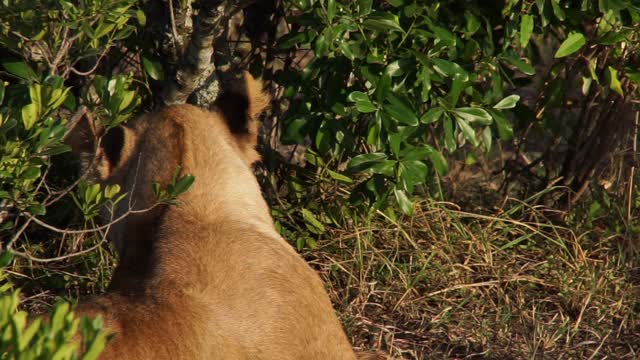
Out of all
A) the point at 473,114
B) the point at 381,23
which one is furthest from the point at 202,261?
the point at 473,114

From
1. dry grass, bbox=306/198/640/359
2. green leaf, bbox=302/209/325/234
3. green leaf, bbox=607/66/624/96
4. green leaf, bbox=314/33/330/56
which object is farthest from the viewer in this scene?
green leaf, bbox=302/209/325/234

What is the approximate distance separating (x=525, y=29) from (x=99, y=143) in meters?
1.94

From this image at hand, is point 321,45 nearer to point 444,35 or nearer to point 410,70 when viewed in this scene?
point 410,70

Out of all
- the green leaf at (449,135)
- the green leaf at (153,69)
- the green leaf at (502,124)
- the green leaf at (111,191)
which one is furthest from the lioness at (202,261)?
the green leaf at (502,124)

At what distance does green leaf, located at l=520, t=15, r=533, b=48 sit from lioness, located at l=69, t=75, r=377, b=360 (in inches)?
48.7

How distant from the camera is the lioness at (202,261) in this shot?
10.6 ft

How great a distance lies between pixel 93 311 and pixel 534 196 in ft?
10.1

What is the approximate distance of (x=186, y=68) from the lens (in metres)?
4.80

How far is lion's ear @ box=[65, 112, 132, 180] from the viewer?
3.88m

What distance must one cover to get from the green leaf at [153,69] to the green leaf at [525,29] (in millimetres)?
1626

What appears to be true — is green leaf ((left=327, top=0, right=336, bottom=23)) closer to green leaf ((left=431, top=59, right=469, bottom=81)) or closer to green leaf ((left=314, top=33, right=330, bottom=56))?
green leaf ((left=314, top=33, right=330, bottom=56))

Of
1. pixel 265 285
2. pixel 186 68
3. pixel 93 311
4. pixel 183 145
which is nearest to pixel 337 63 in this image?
pixel 186 68

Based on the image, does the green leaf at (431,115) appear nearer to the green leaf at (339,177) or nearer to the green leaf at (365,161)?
the green leaf at (365,161)

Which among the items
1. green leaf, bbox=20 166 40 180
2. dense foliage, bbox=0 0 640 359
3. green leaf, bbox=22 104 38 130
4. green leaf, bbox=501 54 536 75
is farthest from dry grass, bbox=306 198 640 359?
green leaf, bbox=22 104 38 130
